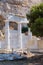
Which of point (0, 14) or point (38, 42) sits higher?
point (0, 14)

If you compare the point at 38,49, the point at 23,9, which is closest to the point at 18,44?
the point at 38,49

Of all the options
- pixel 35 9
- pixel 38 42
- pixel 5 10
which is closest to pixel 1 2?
pixel 5 10

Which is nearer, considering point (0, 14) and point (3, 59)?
point (3, 59)

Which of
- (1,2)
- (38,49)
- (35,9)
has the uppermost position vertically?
(1,2)

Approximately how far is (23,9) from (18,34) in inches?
802

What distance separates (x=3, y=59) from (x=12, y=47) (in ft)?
18.1

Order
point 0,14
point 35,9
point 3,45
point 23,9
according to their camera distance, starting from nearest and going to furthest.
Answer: point 35,9
point 3,45
point 0,14
point 23,9

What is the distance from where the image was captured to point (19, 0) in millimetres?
45188

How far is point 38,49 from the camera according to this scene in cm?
2711

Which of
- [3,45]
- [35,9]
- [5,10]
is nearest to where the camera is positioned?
[35,9]

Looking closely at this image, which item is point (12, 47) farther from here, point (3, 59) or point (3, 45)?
point (3, 59)

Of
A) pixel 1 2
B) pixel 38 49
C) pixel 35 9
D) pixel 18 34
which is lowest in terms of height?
pixel 38 49

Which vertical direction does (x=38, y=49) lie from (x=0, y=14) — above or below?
below

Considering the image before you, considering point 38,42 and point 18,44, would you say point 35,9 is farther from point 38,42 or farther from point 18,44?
point 38,42
